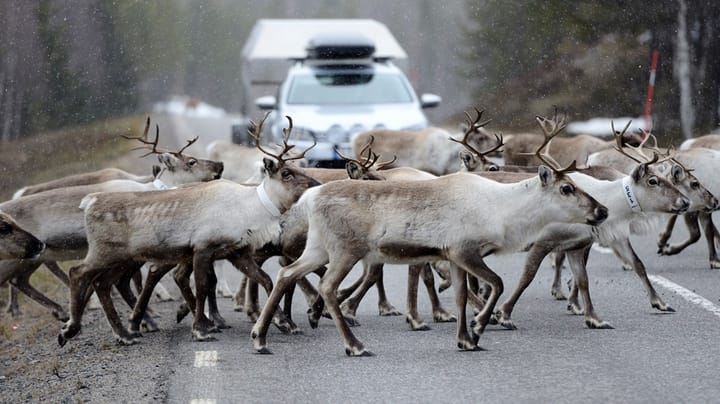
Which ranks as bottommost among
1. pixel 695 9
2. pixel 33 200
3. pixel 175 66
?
pixel 175 66

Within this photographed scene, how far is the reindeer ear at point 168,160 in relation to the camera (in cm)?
1182

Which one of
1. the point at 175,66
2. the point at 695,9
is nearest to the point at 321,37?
the point at 695,9

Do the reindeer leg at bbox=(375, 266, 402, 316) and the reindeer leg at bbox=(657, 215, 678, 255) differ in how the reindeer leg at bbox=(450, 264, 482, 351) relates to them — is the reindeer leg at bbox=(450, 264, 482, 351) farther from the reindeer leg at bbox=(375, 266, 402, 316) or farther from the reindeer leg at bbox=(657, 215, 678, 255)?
the reindeer leg at bbox=(657, 215, 678, 255)

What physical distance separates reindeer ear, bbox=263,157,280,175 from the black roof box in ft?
36.7

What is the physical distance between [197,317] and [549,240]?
262 centimetres

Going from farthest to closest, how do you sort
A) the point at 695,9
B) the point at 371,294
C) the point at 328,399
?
the point at 695,9 < the point at 371,294 < the point at 328,399

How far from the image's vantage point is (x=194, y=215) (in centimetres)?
954

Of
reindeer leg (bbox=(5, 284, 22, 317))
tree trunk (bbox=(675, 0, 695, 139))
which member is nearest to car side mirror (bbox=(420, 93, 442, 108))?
tree trunk (bbox=(675, 0, 695, 139))

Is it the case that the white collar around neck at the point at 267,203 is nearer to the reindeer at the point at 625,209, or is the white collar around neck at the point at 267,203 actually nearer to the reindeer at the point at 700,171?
the reindeer at the point at 625,209

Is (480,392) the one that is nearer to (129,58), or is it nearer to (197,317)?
(197,317)

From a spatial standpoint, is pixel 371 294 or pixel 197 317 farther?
pixel 371 294

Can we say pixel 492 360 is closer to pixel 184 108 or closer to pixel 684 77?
pixel 684 77

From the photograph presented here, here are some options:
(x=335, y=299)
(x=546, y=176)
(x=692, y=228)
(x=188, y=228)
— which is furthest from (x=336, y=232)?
(x=692, y=228)

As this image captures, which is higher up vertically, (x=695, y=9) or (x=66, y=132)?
(x=695, y=9)
